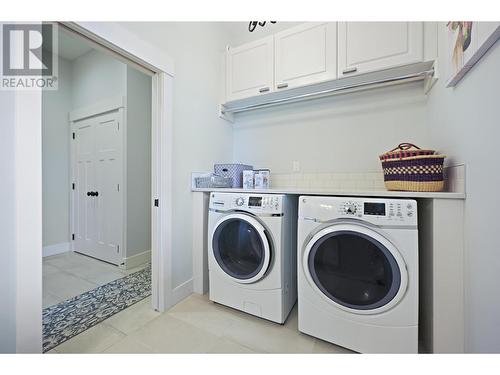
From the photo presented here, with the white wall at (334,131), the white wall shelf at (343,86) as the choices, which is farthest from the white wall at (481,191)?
the white wall at (334,131)

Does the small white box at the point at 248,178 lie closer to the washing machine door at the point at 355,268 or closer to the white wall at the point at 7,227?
the washing machine door at the point at 355,268

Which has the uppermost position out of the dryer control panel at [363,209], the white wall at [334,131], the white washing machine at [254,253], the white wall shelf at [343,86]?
the white wall shelf at [343,86]

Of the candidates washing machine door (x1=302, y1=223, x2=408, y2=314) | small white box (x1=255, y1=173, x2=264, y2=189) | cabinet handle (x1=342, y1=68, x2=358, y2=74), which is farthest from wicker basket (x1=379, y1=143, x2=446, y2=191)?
small white box (x1=255, y1=173, x2=264, y2=189)

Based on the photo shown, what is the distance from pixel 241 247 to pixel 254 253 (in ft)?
0.38

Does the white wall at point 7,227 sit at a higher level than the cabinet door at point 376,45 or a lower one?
lower

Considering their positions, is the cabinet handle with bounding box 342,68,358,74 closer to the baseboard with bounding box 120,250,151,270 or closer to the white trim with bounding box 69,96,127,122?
the white trim with bounding box 69,96,127,122

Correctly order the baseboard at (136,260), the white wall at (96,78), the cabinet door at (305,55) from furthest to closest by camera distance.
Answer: the white wall at (96,78)
the baseboard at (136,260)
the cabinet door at (305,55)

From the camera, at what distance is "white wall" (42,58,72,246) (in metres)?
2.82

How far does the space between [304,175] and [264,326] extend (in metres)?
1.37

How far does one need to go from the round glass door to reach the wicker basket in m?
0.41

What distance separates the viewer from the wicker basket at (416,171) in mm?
1148

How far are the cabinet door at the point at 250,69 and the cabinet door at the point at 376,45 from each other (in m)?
0.61
